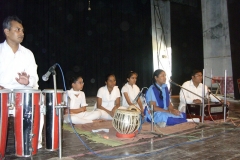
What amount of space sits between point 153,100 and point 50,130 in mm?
2034

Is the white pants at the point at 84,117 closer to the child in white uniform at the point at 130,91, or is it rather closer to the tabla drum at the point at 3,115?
the child in white uniform at the point at 130,91

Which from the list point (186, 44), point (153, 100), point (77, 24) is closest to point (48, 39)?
point (77, 24)

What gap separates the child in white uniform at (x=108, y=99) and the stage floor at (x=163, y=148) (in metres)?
1.37

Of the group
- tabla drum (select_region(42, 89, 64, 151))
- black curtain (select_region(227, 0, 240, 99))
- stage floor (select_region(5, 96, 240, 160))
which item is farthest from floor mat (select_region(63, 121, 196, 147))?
black curtain (select_region(227, 0, 240, 99))

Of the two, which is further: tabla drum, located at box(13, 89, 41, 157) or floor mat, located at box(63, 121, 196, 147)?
floor mat, located at box(63, 121, 196, 147)

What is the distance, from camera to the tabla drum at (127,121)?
321 cm

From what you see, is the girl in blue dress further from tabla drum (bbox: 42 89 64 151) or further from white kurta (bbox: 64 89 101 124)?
tabla drum (bbox: 42 89 64 151)

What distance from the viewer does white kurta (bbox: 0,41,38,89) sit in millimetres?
2617

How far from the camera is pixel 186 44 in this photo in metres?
11.3

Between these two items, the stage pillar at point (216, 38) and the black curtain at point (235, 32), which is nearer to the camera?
the black curtain at point (235, 32)

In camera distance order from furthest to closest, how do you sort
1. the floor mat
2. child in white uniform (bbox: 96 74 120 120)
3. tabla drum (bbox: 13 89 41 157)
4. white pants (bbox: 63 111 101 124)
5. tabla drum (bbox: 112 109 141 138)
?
child in white uniform (bbox: 96 74 120 120)
white pants (bbox: 63 111 101 124)
tabla drum (bbox: 112 109 141 138)
the floor mat
tabla drum (bbox: 13 89 41 157)

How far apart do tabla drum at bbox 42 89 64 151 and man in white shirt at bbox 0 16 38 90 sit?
0.83 feet

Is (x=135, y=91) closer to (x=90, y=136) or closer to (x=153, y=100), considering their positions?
(x=153, y=100)

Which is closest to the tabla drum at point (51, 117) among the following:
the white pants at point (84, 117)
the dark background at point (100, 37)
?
the white pants at point (84, 117)
